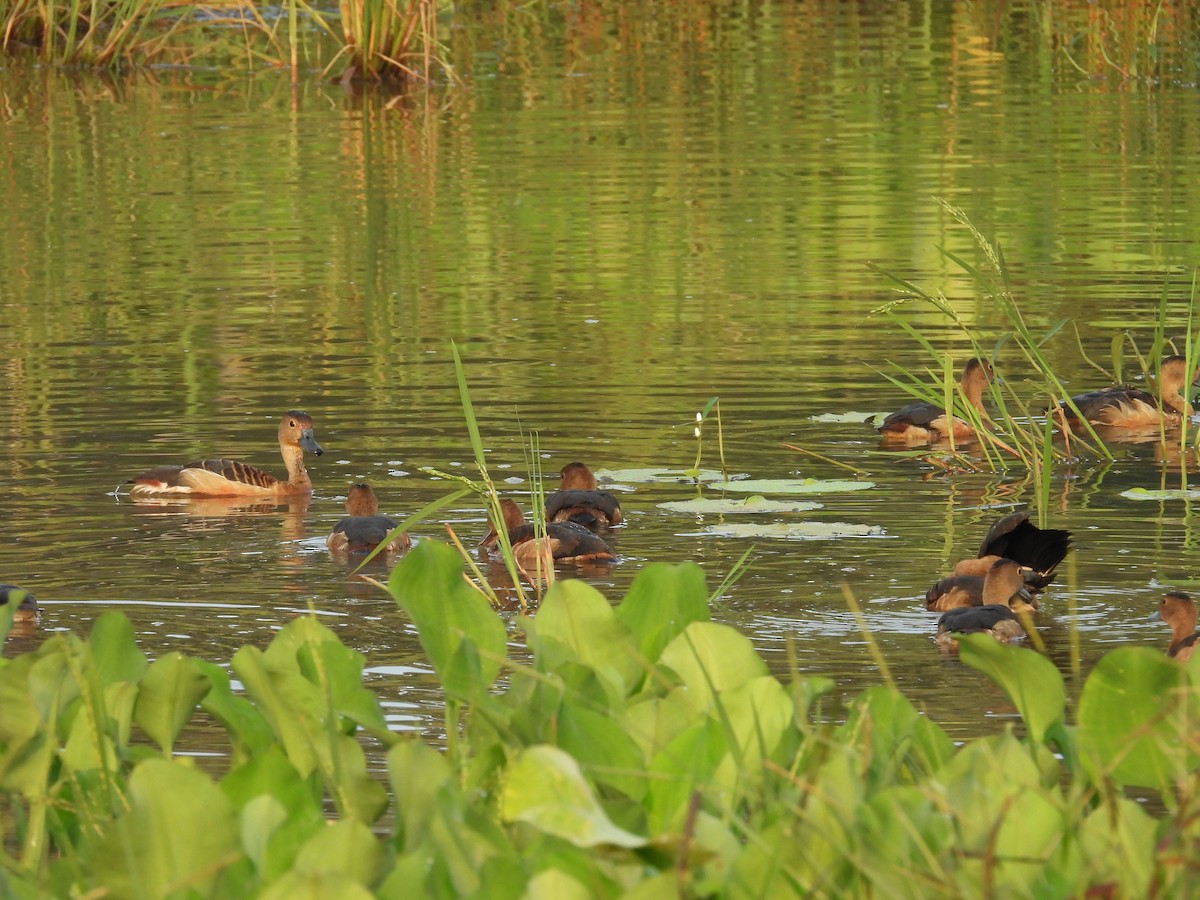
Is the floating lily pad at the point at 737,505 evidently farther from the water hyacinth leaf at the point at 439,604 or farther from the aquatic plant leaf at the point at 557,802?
the aquatic plant leaf at the point at 557,802

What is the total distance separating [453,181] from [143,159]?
10.5 ft

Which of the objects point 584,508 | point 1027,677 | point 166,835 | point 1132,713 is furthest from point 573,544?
point 166,835

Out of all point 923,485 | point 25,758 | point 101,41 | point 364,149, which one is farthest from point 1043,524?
point 101,41

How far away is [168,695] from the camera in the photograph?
4.80 metres

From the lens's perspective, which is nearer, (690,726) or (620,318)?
(690,726)

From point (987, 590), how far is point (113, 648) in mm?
3209

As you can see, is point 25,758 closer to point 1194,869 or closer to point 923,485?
point 1194,869

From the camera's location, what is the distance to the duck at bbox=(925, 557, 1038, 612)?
7449mm

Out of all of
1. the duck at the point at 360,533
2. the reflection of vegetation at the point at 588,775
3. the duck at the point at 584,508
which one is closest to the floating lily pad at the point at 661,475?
the duck at the point at 584,508

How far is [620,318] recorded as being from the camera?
1409 centimetres

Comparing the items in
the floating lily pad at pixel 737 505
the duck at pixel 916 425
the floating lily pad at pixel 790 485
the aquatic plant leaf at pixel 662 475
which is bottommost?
the floating lily pad at pixel 737 505

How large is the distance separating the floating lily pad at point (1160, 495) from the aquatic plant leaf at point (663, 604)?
178 inches

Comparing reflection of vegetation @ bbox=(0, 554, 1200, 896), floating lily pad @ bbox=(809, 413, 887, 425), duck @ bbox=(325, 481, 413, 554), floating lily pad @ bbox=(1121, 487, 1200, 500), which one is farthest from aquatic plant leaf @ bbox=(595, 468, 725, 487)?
reflection of vegetation @ bbox=(0, 554, 1200, 896)

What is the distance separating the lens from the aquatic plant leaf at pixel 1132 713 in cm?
440
